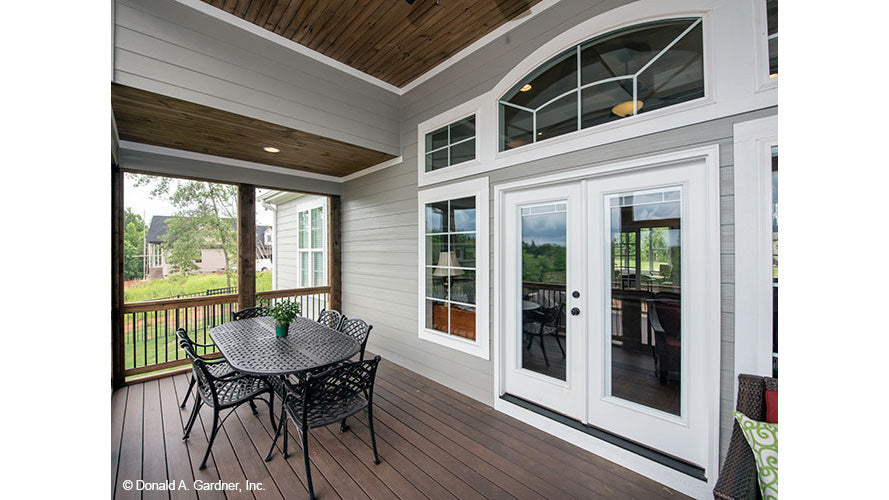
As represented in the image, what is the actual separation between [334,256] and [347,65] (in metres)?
2.84

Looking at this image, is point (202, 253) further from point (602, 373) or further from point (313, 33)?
point (602, 373)

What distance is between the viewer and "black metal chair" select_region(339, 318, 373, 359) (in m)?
3.01

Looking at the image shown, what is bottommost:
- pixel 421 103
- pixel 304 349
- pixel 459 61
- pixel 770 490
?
pixel 770 490

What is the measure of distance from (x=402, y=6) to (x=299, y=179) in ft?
9.69

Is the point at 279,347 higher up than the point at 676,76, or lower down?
lower down

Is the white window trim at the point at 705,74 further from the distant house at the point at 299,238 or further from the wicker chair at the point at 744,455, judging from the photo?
the distant house at the point at 299,238

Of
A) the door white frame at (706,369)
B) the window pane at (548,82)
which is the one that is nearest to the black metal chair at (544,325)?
the door white frame at (706,369)

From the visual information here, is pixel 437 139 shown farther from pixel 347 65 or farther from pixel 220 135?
pixel 220 135

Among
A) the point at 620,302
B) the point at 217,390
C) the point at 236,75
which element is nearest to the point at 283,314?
the point at 217,390

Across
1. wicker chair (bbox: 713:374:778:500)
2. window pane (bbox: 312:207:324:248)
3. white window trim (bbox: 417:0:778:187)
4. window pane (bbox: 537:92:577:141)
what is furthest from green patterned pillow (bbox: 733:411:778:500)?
window pane (bbox: 312:207:324:248)

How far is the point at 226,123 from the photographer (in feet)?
9.73

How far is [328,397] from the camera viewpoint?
7.22 feet

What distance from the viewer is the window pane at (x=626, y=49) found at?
211cm
